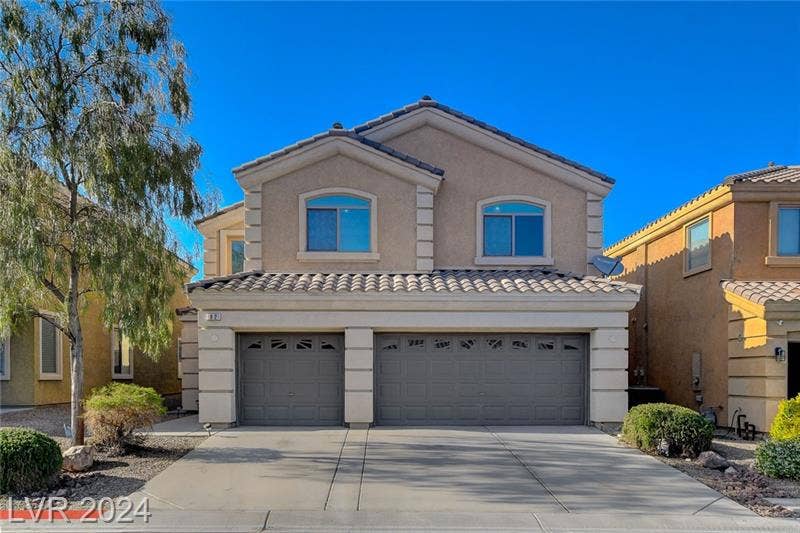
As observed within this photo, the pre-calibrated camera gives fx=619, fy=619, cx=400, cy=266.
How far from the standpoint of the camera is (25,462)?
25.2 feet

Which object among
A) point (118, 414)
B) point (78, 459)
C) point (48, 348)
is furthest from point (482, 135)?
point (48, 348)

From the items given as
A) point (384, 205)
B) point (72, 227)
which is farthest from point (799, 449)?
point (72, 227)

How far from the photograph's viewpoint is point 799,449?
888 centimetres

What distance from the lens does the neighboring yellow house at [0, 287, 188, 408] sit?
15.0 meters

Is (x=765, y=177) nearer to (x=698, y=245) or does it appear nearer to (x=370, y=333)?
(x=698, y=245)

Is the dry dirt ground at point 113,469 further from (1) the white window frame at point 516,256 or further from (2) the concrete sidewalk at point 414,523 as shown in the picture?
(1) the white window frame at point 516,256

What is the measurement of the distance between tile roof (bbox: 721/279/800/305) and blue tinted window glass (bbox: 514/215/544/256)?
4.07m

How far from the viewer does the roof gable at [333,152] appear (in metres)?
13.9

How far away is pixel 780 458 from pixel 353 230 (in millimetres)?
9113

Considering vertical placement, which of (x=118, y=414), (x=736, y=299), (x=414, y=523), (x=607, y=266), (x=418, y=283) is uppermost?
(x=607, y=266)

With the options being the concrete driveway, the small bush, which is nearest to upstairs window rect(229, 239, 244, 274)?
the concrete driveway

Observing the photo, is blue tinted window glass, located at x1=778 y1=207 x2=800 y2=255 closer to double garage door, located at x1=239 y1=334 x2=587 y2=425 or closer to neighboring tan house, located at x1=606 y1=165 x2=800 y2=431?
neighboring tan house, located at x1=606 y1=165 x2=800 y2=431

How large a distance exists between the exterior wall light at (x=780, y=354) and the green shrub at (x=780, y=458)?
329 cm

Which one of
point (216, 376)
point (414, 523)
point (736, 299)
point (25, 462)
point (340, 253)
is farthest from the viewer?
point (340, 253)
